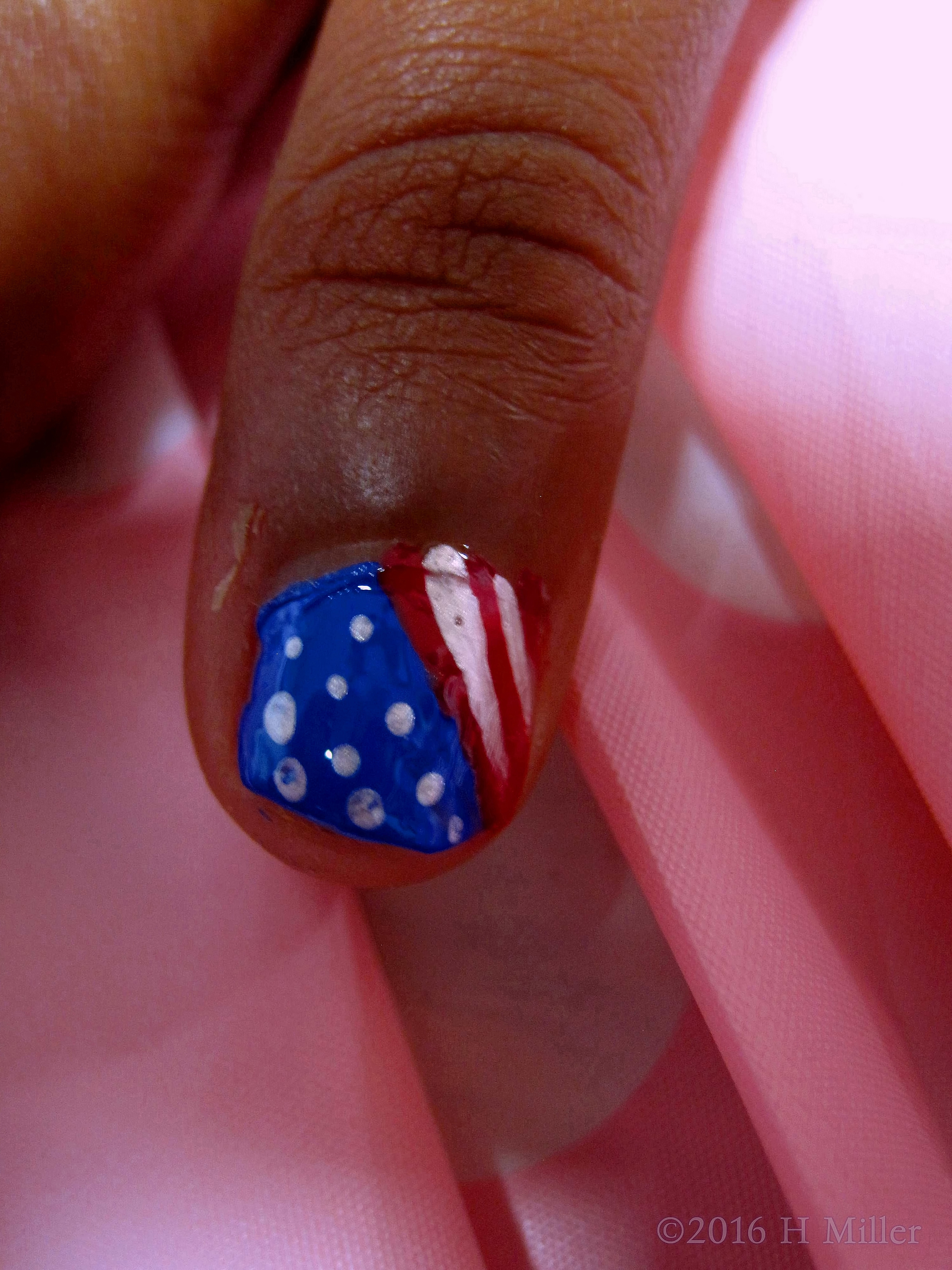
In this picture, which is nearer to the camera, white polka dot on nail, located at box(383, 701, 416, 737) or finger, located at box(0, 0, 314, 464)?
white polka dot on nail, located at box(383, 701, 416, 737)

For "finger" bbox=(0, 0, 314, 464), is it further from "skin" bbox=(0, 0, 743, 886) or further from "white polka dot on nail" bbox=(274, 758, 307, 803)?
"white polka dot on nail" bbox=(274, 758, 307, 803)

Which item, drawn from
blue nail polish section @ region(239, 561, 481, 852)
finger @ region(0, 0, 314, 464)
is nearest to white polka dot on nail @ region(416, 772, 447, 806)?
blue nail polish section @ region(239, 561, 481, 852)

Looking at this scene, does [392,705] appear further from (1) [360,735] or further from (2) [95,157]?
(2) [95,157]

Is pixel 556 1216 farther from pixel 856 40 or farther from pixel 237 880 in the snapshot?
pixel 856 40

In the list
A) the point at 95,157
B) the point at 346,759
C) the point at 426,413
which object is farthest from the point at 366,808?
the point at 95,157

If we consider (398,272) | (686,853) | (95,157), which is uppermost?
(95,157)

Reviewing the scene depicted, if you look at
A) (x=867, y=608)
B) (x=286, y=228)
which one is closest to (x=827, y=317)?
(x=867, y=608)

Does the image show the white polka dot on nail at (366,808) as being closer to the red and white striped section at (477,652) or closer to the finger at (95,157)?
the red and white striped section at (477,652)
